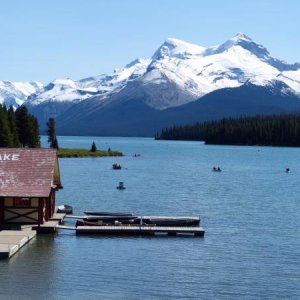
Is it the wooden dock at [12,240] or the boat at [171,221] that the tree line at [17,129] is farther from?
the wooden dock at [12,240]

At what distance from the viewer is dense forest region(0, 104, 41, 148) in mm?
135875

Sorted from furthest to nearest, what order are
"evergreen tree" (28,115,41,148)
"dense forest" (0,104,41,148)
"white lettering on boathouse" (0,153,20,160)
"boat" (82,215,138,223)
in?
1. "evergreen tree" (28,115,41,148)
2. "dense forest" (0,104,41,148)
3. "boat" (82,215,138,223)
4. "white lettering on boathouse" (0,153,20,160)

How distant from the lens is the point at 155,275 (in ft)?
151

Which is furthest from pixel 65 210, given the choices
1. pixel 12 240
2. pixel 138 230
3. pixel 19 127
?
pixel 19 127

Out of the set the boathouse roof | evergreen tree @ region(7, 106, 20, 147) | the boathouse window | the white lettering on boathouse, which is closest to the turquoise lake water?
the boathouse window

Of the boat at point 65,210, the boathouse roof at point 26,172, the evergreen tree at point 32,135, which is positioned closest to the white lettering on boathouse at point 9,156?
the boathouse roof at point 26,172

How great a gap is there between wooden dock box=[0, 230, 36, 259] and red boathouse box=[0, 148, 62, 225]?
2.67 meters

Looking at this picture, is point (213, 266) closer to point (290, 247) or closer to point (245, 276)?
point (245, 276)

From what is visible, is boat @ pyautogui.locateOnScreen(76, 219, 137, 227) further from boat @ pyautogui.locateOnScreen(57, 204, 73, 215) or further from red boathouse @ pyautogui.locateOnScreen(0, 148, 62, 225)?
boat @ pyautogui.locateOnScreen(57, 204, 73, 215)

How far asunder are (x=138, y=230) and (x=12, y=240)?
11.6m

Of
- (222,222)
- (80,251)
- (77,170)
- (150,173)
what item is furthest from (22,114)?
(80,251)

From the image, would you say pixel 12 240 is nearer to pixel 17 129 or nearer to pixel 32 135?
pixel 17 129

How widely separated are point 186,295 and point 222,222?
3015 cm

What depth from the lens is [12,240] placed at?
176 ft
